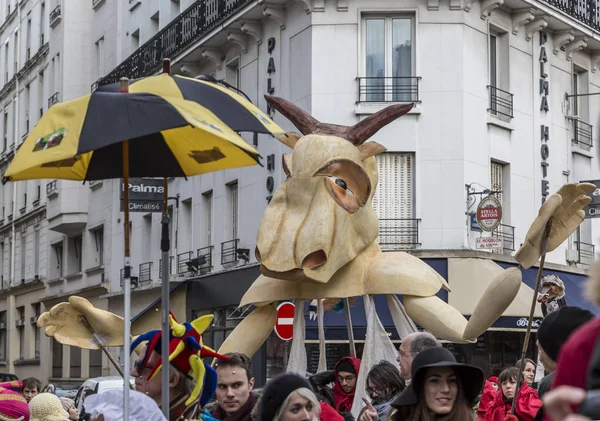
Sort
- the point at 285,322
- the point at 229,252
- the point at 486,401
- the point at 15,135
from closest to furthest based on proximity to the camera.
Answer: the point at 486,401
the point at 285,322
the point at 229,252
the point at 15,135

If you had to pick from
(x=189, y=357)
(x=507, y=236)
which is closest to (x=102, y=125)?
(x=189, y=357)

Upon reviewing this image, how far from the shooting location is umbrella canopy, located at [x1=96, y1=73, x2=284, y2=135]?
6191 mm

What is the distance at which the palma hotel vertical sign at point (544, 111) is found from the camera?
27125mm

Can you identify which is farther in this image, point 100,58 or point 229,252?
point 100,58

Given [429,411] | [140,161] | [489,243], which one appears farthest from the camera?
[489,243]

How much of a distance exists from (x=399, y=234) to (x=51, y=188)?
1986 cm

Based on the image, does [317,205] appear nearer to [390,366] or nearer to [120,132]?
[390,366]

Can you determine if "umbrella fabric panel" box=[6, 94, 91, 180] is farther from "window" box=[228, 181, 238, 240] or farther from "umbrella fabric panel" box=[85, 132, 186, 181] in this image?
"window" box=[228, 181, 238, 240]

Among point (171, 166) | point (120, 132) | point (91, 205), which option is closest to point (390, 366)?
point (171, 166)

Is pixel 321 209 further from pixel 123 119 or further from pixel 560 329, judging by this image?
pixel 560 329

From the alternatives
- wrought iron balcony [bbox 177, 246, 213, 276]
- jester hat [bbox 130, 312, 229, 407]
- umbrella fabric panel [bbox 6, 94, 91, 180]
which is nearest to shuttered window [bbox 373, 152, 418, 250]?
wrought iron balcony [bbox 177, 246, 213, 276]

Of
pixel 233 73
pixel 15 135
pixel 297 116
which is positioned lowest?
pixel 297 116

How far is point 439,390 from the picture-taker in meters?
5.65

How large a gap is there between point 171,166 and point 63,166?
24.5 inches
